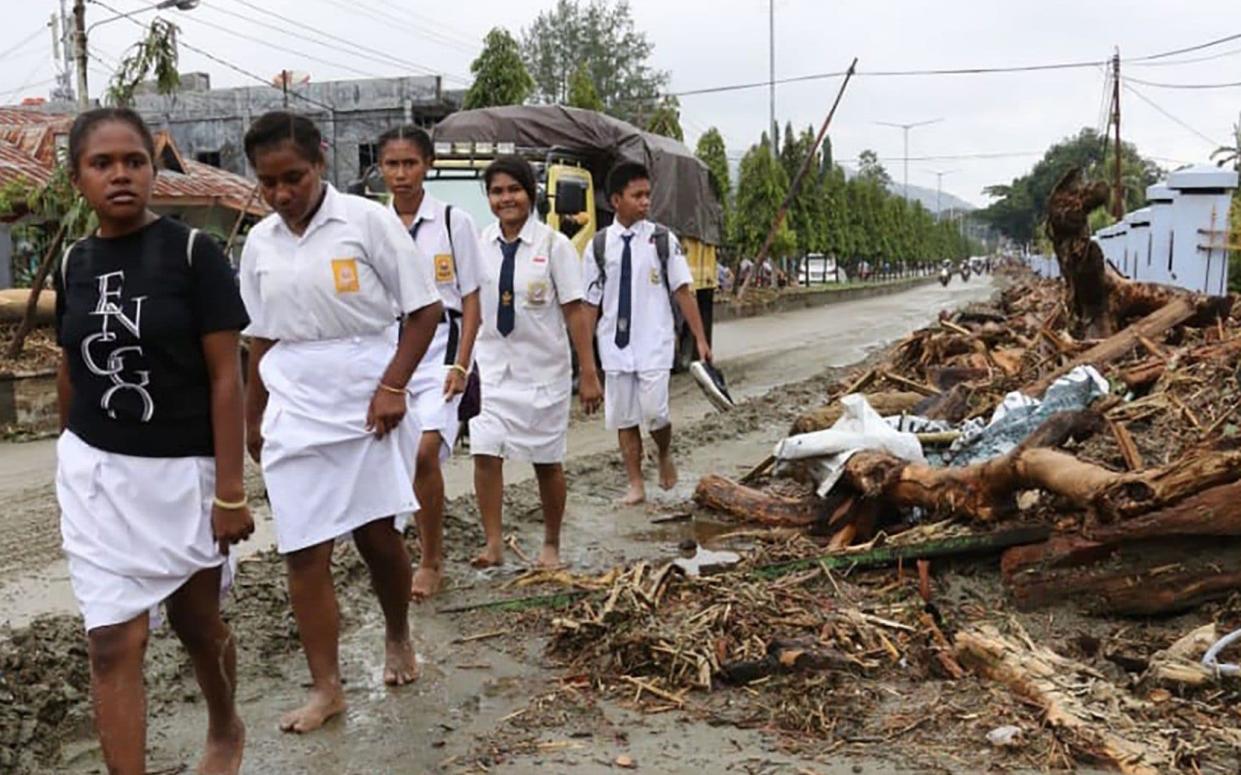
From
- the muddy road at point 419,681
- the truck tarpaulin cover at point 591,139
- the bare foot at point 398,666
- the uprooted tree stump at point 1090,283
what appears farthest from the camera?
the truck tarpaulin cover at point 591,139

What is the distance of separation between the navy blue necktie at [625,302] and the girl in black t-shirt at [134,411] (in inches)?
161

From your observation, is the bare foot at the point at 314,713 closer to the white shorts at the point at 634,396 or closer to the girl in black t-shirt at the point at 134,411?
the girl in black t-shirt at the point at 134,411

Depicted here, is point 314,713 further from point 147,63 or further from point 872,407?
point 147,63

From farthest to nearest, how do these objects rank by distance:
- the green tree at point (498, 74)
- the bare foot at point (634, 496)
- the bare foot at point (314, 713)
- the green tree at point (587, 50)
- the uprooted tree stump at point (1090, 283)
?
the green tree at point (587, 50)
the green tree at point (498, 74)
the uprooted tree stump at point (1090, 283)
the bare foot at point (634, 496)
the bare foot at point (314, 713)

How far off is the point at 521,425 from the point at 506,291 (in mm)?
618

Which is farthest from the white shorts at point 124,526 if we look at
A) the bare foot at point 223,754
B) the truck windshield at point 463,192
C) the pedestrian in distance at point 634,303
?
the truck windshield at point 463,192

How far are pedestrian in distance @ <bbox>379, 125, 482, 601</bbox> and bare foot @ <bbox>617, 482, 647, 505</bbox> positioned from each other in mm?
2234

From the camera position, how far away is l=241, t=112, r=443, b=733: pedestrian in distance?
140 inches

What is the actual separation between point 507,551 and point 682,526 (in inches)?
42.9

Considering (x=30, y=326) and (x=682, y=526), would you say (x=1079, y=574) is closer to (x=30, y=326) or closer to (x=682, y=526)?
(x=682, y=526)

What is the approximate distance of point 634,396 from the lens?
7.10 metres

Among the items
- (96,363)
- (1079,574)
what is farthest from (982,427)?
(96,363)

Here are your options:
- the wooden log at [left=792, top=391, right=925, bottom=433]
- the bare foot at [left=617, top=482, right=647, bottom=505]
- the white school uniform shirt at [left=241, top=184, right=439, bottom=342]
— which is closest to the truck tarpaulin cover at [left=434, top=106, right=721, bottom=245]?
the wooden log at [left=792, top=391, right=925, bottom=433]

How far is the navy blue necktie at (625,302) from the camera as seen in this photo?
23.0 ft
